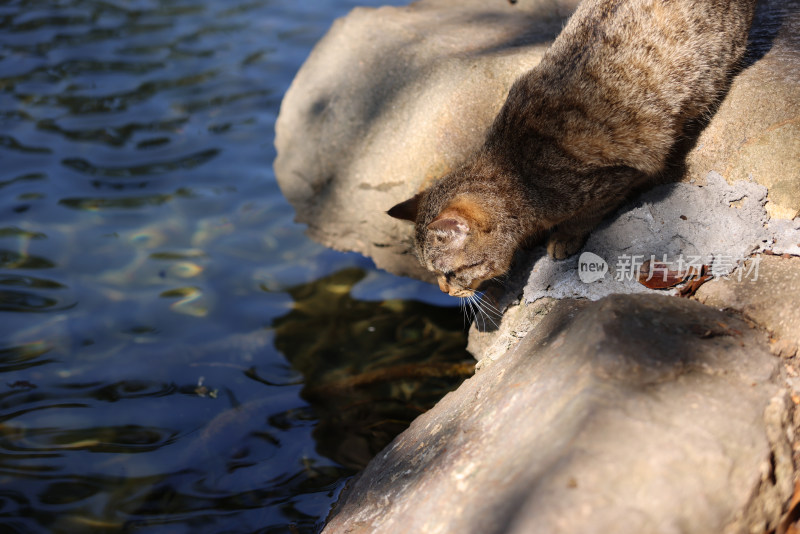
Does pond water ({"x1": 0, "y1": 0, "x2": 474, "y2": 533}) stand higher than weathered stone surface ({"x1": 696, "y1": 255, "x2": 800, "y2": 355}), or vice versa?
weathered stone surface ({"x1": 696, "y1": 255, "x2": 800, "y2": 355})

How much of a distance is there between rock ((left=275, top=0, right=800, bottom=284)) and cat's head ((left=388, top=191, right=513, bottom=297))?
746 mm

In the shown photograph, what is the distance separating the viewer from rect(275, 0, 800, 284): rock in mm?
3045

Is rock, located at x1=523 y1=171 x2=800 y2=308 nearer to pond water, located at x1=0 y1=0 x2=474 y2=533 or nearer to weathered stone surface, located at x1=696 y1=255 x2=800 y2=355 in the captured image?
weathered stone surface, located at x1=696 y1=255 x2=800 y2=355

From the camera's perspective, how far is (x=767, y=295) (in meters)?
2.51

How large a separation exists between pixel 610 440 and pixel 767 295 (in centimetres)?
113

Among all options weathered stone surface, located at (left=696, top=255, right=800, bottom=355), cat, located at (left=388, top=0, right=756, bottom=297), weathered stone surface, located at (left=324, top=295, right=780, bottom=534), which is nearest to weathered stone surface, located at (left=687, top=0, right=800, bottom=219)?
cat, located at (left=388, top=0, right=756, bottom=297)

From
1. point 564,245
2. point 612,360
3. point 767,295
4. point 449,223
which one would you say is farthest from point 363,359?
point 767,295

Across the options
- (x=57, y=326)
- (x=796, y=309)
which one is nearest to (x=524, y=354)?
(x=796, y=309)

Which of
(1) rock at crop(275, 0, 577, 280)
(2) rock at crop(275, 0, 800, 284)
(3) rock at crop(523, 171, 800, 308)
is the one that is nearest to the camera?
(3) rock at crop(523, 171, 800, 308)

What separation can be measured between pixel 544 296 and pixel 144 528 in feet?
6.98

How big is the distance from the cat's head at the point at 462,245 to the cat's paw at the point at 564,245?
0.21 metres

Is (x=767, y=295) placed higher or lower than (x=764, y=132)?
lower

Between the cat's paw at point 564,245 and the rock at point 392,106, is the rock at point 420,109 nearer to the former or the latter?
the rock at point 392,106

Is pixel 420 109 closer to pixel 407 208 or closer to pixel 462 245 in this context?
pixel 407 208
